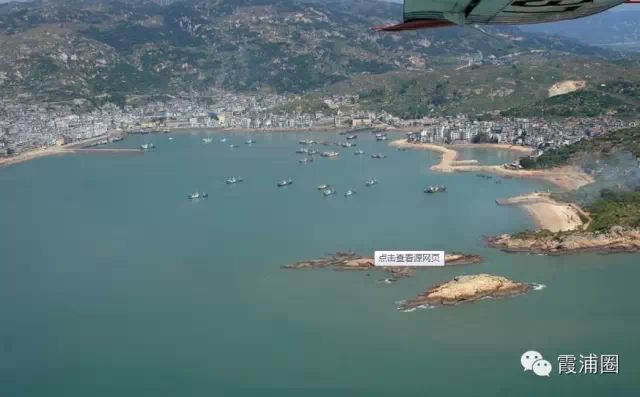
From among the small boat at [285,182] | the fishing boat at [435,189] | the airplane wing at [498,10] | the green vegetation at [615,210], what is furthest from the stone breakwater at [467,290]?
the small boat at [285,182]

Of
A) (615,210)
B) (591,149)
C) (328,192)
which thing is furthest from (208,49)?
(615,210)

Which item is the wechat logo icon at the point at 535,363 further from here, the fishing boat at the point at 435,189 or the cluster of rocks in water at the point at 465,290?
the fishing boat at the point at 435,189

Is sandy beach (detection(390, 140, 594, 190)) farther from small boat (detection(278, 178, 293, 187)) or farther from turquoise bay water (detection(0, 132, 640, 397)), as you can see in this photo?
small boat (detection(278, 178, 293, 187))

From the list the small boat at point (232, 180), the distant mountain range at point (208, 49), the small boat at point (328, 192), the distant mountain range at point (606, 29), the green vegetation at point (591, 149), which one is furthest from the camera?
the distant mountain range at point (606, 29)

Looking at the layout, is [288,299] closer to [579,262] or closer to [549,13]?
[579,262]

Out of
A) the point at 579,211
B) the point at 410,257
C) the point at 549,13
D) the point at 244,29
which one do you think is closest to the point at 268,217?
the point at 410,257

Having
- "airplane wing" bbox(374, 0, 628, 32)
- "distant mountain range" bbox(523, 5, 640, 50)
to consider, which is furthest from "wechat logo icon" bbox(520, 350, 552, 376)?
"distant mountain range" bbox(523, 5, 640, 50)

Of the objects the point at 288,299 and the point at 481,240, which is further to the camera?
the point at 481,240
